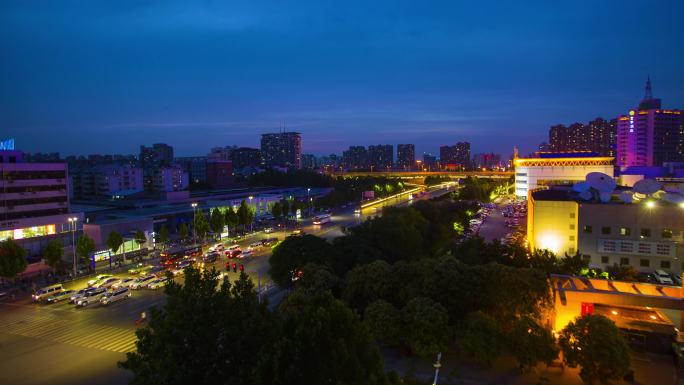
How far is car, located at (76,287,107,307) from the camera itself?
64.3 feet

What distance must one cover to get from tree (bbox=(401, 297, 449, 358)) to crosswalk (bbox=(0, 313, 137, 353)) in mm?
9455

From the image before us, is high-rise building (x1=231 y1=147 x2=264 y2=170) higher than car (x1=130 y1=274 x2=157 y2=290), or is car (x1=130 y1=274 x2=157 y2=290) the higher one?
high-rise building (x1=231 y1=147 x2=264 y2=170)

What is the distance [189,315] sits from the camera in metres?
7.57

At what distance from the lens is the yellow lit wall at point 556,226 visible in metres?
25.6

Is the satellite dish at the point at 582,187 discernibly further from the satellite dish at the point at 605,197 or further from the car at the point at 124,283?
the car at the point at 124,283

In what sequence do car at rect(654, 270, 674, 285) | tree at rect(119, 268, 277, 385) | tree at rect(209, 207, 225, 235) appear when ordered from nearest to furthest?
tree at rect(119, 268, 277, 385), car at rect(654, 270, 674, 285), tree at rect(209, 207, 225, 235)

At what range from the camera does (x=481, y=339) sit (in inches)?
494

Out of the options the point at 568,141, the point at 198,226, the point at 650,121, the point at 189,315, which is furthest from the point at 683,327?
the point at 568,141

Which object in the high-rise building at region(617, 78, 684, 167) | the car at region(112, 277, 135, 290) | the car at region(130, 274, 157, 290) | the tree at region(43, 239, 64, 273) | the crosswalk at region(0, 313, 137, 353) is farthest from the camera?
the high-rise building at region(617, 78, 684, 167)

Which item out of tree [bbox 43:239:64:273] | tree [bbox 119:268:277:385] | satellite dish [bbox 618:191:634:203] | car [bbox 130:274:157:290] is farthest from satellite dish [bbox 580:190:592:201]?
tree [bbox 43:239:64:273]

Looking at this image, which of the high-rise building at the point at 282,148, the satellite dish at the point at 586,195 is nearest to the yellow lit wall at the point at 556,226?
the satellite dish at the point at 586,195

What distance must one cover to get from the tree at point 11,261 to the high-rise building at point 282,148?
471ft

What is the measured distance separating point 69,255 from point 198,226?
8881mm

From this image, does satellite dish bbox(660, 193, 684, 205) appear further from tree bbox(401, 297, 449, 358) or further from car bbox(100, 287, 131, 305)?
car bbox(100, 287, 131, 305)
